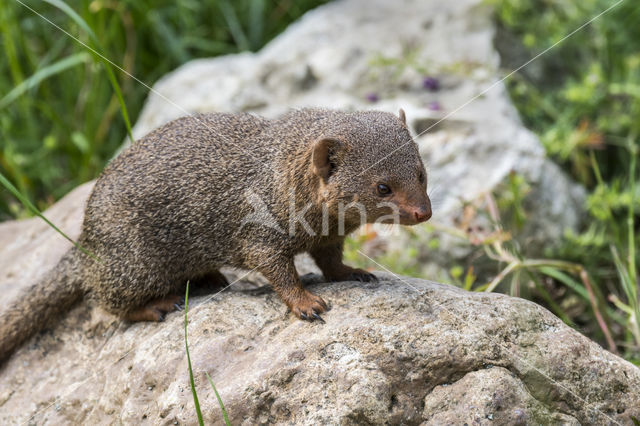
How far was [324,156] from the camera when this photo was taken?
11.9 feet

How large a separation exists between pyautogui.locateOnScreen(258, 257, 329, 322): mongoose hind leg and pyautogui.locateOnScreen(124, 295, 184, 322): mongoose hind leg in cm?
55

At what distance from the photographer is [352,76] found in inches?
263

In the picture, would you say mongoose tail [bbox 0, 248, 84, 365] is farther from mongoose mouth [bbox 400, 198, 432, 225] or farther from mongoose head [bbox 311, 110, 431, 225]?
mongoose mouth [bbox 400, 198, 432, 225]

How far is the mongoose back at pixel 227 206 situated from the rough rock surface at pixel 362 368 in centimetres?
25

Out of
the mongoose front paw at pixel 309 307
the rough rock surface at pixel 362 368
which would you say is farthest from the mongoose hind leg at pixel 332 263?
the mongoose front paw at pixel 309 307

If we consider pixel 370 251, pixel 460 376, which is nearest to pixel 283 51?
pixel 370 251

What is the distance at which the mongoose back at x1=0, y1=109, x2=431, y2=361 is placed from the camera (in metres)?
3.61

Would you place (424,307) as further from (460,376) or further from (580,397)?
(580,397)

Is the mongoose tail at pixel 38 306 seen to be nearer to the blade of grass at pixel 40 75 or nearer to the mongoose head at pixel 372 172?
the mongoose head at pixel 372 172

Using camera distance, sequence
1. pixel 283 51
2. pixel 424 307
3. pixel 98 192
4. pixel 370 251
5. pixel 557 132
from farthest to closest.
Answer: pixel 283 51 → pixel 557 132 → pixel 370 251 → pixel 98 192 → pixel 424 307

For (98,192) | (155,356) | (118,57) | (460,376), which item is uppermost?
(118,57)

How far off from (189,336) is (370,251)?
7.84ft

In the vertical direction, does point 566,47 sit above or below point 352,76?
below

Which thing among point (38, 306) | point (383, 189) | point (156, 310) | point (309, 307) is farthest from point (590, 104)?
point (38, 306)
